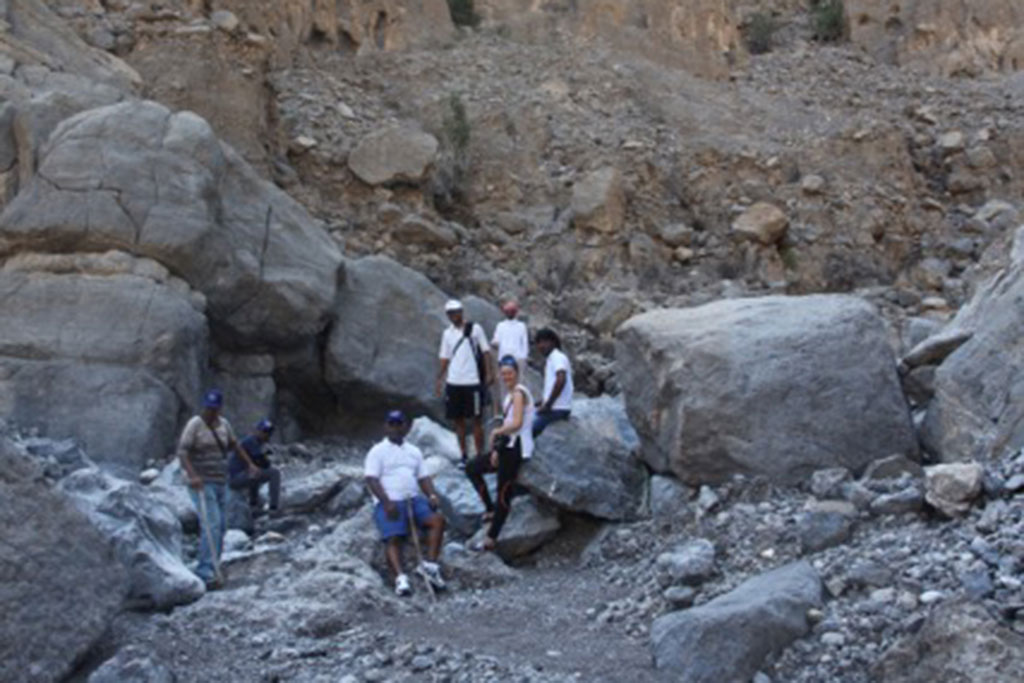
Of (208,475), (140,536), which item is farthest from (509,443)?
(140,536)

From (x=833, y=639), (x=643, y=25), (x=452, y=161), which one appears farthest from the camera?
(x=643, y=25)

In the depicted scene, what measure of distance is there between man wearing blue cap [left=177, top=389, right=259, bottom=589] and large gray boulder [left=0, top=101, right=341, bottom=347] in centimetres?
370

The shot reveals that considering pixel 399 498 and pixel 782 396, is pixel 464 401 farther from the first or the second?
pixel 782 396

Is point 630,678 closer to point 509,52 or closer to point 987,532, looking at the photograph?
point 987,532

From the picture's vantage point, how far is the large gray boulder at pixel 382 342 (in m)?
12.8

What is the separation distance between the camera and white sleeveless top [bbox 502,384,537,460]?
27.8 ft

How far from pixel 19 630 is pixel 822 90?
2279 cm

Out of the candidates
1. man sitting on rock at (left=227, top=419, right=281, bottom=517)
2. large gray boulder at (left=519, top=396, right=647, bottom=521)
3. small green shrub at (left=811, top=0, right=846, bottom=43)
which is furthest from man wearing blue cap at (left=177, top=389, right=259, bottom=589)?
small green shrub at (left=811, top=0, right=846, bottom=43)

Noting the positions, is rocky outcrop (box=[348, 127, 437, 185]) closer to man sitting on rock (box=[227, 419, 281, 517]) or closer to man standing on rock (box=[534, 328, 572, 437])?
man sitting on rock (box=[227, 419, 281, 517])

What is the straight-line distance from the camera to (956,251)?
22234 millimetres

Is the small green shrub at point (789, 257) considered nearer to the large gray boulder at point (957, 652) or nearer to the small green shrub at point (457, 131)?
the small green shrub at point (457, 131)

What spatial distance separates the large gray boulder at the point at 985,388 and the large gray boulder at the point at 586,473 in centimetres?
195

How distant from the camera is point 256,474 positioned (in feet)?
30.4

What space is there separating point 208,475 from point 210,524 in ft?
1.04
